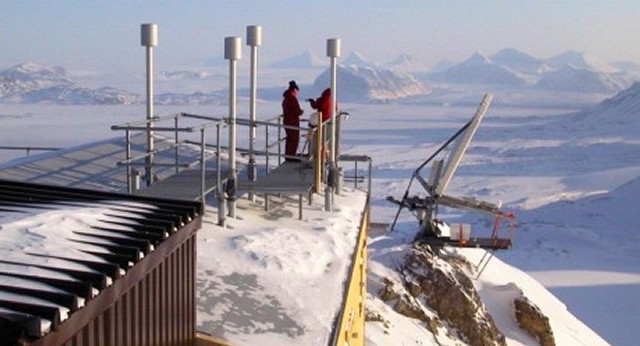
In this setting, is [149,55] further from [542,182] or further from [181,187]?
[542,182]

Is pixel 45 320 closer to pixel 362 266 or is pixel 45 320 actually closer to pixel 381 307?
pixel 362 266

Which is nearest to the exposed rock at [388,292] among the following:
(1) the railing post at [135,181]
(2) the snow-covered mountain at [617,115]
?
(1) the railing post at [135,181]

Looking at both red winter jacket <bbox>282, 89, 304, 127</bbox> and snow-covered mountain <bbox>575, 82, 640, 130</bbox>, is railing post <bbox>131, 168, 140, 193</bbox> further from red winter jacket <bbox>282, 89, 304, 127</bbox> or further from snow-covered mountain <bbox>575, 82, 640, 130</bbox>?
snow-covered mountain <bbox>575, 82, 640, 130</bbox>

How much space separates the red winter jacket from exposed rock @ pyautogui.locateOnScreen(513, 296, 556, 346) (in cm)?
759

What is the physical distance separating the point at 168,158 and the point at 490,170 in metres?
70.8

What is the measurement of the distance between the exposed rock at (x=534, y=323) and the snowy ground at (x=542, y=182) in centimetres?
59

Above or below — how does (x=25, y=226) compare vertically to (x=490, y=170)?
above

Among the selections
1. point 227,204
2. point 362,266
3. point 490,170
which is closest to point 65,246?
point 227,204

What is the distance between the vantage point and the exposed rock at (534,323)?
15430 millimetres

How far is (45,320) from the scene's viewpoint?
9.13ft

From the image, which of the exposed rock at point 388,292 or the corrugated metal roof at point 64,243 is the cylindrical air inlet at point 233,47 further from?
the exposed rock at point 388,292

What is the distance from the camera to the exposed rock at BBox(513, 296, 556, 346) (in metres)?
15.4

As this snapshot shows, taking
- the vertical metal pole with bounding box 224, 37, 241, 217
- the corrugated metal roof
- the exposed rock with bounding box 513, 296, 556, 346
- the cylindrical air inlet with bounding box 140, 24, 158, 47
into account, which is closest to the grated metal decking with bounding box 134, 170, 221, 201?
the vertical metal pole with bounding box 224, 37, 241, 217

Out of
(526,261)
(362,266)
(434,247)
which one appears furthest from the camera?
(526,261)
